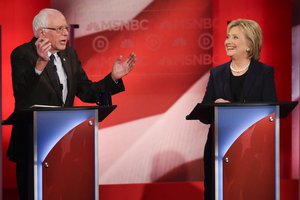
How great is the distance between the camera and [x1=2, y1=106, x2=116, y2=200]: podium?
12.1 ft

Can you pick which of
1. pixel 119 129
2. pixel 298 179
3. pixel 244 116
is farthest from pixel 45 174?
pixel 298 179

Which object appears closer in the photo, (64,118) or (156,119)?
(64,118)

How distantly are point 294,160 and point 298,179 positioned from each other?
0.63ft

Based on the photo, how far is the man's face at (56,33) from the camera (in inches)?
177

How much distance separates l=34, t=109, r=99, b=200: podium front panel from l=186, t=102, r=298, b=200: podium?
69 centimetres

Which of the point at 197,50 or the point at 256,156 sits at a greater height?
the point at 197,50

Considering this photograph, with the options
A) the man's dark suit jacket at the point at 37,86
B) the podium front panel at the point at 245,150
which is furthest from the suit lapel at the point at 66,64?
the podium front panel at the point at 245,150

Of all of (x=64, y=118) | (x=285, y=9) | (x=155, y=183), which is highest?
(x=285, y=9)

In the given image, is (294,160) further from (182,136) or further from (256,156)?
(256,156)

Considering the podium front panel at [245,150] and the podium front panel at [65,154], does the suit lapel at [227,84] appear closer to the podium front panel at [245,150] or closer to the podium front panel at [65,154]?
the podium front panel at [245,150]

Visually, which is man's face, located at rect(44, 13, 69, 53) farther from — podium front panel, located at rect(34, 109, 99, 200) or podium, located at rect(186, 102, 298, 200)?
podium, located at rect(186, 102, 298, 200)

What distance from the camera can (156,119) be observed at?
238 inches

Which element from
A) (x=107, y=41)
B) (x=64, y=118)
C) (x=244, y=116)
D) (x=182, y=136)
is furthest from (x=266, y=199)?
(x=107, y=41)

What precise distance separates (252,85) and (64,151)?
147cm
